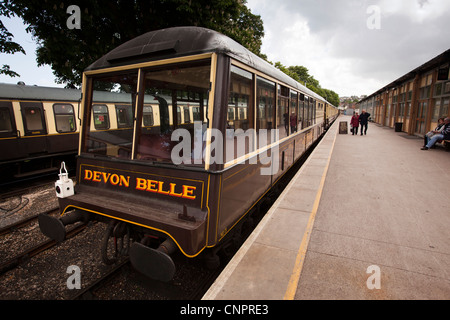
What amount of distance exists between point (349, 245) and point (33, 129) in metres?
10.3

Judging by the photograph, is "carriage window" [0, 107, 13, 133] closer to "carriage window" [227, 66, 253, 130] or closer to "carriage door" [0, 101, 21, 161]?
"carriage door" [0, 101, 21, 161]

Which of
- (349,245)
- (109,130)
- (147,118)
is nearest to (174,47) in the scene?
(147,118)

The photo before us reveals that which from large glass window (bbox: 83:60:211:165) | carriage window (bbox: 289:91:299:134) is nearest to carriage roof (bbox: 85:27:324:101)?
large glass window (bbox: 83:60:211:165)

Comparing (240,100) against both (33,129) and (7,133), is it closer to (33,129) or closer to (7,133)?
(7,133)

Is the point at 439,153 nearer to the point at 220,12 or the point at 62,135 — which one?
the point at 220,12

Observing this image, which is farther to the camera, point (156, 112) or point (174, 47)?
point (156, 112)

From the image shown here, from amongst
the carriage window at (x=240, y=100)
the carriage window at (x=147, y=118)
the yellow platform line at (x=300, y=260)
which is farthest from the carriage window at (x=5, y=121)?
the yellow platform line at (x=300, y=260)

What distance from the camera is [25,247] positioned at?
432 centimetres

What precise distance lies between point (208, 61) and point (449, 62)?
46.6 feet

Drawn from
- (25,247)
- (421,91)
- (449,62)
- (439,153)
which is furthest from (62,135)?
(421,91)

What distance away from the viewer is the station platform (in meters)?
2.63

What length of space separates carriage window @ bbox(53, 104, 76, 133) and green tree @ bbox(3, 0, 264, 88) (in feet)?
5.61

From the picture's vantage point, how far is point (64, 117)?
31.8 ft
